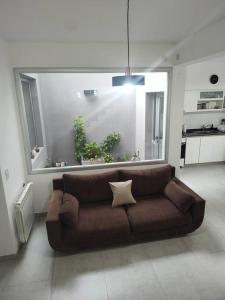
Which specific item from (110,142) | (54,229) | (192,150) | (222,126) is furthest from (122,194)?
(222,126)

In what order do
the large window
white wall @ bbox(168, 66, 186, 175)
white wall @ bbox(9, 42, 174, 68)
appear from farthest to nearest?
1. the large window
2. white wall @ bbox(168, 66, 186, 175)
3. white wall @ bbox(9, 42, 174, 68)

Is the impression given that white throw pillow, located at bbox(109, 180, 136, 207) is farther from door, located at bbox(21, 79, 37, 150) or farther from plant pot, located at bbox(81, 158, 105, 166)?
door, located at bbox(21, 79, 37, 150)

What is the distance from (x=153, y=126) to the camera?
16.6 feet

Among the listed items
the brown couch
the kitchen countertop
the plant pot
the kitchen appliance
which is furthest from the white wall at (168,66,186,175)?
the kitchen appliance

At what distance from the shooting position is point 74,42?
3.10m

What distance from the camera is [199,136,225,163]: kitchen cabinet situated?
18.9 feet

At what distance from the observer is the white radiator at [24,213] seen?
2729 mm

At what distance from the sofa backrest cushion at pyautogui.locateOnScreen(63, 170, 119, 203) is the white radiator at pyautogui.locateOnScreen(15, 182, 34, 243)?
0.56 m

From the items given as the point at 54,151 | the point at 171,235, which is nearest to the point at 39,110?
the point at 54,151

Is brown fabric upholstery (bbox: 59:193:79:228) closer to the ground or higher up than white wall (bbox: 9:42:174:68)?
closer to the ground

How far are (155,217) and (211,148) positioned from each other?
12.5ft

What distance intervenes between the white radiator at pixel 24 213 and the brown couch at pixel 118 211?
1.22ft

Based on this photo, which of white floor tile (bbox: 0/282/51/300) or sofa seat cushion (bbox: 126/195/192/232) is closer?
white floor tile (bbox: 0/282/51/300)

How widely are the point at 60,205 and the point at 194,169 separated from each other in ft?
13.5
